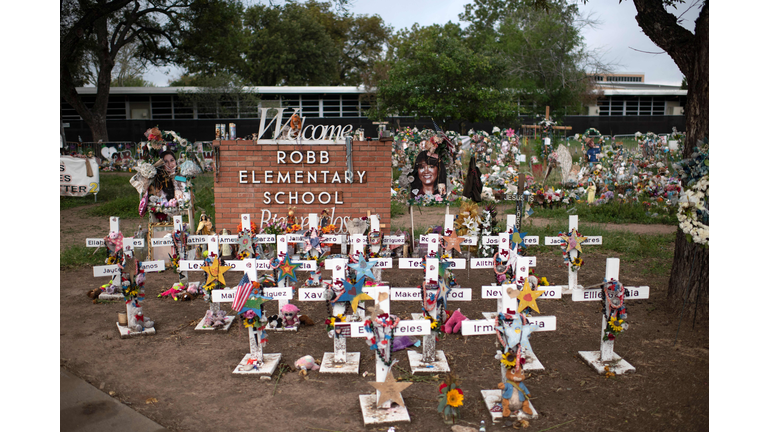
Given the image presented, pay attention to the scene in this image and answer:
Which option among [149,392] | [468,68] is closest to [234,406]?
[149,392]

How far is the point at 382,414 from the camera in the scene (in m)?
4.59

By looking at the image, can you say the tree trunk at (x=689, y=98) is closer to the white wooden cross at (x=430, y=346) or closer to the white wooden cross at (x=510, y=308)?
the white wooden cross at (x=510, y=308)

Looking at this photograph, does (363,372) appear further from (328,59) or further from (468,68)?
(328,59)

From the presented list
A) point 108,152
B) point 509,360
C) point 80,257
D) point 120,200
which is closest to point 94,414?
point 509,360

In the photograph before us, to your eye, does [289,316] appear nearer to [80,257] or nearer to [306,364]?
[306,364]

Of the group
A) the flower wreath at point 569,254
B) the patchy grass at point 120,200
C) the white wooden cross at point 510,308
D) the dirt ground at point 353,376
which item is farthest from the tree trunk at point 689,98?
the patchy grass at point 120,200

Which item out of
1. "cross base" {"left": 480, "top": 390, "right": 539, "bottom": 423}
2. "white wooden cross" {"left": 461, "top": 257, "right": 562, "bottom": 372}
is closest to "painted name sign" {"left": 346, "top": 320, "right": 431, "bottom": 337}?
"white wooden cross" {"left": 461, "top": 257, "right": 562, "bottom": 372}

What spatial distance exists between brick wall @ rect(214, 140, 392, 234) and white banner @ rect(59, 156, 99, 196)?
7.71m

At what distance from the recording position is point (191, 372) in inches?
215

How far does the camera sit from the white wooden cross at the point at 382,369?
4.55 metres

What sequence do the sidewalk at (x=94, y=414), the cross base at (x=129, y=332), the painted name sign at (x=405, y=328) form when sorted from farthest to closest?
the cross base at (x=129, y=332) → the painted name sign at (x=405, y=328) → the sidewalk at (x=94, y=414)

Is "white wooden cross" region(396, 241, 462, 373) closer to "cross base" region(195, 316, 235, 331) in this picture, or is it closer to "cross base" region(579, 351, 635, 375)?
"cross base" region(579, 351, 635, 375)

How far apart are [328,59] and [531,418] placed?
34.6 meters

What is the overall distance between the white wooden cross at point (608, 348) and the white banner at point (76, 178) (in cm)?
1411
